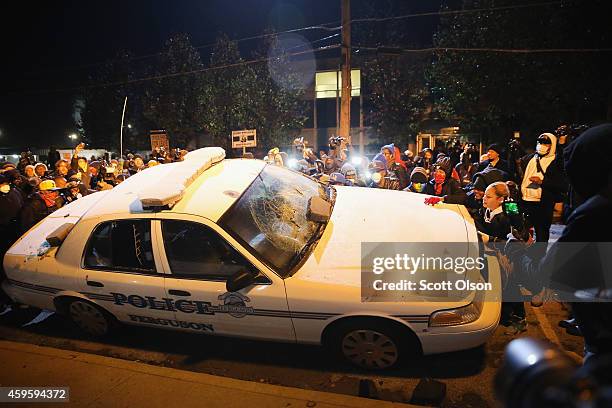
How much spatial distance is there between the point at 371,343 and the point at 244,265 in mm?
1282

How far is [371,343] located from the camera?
3225 millimetres

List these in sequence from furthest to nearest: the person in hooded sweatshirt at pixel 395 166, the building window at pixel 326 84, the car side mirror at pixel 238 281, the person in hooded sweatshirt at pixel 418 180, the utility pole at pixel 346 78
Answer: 1. the building window at pixel 326 84
2. the utility pole at pixel 346 78
3. the person in hooded sweatshirt at pixel 395 166
4. the person in hooded sweatshirt at pixel 418 180
5. the car side mirror at pixel 238 281

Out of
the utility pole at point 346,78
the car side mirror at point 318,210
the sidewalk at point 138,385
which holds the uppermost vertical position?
the utility pole at point 346,78

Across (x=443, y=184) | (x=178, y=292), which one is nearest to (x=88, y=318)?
(x=178, y=292)

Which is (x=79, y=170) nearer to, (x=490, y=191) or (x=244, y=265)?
(x=244, y=265)

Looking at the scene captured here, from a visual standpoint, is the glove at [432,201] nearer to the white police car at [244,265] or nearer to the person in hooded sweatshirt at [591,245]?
the white police car at [244,265]

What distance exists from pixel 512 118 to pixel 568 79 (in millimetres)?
3678

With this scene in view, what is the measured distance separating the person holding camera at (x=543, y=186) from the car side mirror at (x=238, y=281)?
165 inches

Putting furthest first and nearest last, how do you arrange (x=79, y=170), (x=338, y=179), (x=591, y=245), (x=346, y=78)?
(x=346, y=78)
(x=79, y=170)
(x=338, y=179)
(x=591, y=245)

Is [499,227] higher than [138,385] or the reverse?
higher

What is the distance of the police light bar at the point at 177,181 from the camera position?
347 cm

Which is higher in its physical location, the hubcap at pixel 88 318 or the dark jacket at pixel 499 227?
the dark jacket at pixel 499 227

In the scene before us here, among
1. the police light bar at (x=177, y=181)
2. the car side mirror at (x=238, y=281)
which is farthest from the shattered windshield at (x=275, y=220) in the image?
the police light bar at (x=177, y=181)

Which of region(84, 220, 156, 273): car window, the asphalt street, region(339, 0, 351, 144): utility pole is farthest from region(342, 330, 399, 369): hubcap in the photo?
region(339, 0, 351, 144): utility pole
